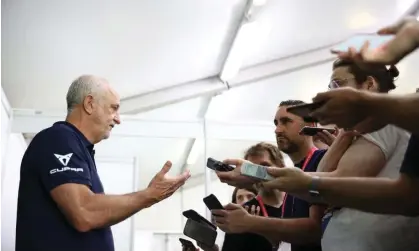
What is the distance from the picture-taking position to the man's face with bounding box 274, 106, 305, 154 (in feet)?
7.27

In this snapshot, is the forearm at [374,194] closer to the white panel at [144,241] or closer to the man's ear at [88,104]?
the man's ear at [88,104]

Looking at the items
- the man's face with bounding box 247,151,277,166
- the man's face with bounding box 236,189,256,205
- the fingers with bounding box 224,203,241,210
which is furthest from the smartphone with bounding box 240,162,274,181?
the man's face with bounding box 236,189,256,205

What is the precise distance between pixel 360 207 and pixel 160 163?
527 centimetres

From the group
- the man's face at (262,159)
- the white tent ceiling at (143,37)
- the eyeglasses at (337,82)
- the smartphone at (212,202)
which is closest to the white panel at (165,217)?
the white tent ceiling at (143,37)

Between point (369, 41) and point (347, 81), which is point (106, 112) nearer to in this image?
point (347, 81)

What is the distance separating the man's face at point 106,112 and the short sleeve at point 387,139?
100 cm

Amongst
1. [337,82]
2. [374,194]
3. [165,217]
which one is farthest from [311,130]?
[165,217]

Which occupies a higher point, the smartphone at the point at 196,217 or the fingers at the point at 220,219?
the fingers at the point at 220,219

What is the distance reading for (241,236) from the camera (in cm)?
225

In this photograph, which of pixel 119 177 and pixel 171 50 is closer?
pixel 171 50

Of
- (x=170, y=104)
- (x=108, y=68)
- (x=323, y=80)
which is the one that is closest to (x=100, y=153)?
(x=170, y=104)

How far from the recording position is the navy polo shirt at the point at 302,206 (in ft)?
6.06

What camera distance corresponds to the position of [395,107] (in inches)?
37.7

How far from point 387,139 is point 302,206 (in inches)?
22.4
